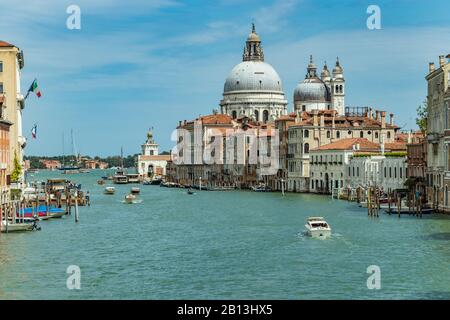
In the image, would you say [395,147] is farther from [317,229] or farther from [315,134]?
[317,229]

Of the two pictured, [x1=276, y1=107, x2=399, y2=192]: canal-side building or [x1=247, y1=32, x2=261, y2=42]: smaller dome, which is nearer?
[x1=276, y1=107, x2=399, y2=192]: canal-side building

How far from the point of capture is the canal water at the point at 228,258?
17.6m

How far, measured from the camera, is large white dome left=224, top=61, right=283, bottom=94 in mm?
101688

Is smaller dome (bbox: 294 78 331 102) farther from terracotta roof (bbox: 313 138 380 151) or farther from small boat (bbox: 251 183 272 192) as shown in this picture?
terracotta roof (bbox: 313 138 380 151)

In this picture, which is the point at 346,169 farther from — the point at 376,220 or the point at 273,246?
the point at 273,246

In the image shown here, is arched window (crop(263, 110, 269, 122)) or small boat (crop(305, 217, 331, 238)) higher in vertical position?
arched window (crop(263, 110, 269, 122))

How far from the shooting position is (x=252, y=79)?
101688 millimetres

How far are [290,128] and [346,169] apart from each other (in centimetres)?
1058

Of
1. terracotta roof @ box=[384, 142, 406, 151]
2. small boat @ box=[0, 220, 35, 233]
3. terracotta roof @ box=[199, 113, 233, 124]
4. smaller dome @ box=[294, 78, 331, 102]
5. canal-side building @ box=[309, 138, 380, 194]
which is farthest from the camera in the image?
smaller dome @ box=[294, 78, 331, 102]

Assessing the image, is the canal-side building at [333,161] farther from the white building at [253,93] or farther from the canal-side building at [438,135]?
the white building at [253,93]

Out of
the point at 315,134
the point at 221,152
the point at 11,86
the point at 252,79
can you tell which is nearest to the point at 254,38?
the point at 252,79

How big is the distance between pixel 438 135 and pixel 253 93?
67777 mm

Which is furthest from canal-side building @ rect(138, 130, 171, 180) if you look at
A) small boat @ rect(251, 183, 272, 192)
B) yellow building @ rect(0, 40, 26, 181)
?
yellow building @ rect(0, 40, 26, 181)

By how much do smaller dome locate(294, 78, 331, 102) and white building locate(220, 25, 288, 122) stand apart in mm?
8209
